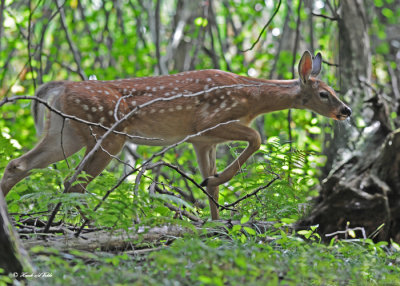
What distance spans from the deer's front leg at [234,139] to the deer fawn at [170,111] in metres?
0.01

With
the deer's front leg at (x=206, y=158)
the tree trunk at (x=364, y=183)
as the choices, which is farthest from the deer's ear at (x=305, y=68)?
the deer's front leg at (x=206, y=158)

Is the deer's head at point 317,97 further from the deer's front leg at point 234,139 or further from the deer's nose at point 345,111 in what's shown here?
the deer's front leg at point 234,139

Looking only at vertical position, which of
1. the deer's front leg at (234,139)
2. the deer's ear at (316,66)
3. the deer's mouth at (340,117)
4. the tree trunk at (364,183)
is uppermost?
the deer's ear at (316,66)

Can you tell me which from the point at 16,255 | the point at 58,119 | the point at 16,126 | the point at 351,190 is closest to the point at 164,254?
the point at 16,255

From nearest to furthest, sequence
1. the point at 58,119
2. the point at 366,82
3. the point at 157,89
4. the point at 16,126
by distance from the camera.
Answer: the point at 58,119
the point at 157,89
the point at 366,82
the point at 16,126

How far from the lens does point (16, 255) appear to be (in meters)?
3.54

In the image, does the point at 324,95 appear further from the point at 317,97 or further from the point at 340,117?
the point at 340,117

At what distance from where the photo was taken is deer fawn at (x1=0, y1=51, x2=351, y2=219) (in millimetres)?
6043

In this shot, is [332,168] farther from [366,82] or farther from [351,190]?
[366,82]

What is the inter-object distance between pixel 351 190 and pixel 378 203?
0.35 meters

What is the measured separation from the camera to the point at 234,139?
21.8ft

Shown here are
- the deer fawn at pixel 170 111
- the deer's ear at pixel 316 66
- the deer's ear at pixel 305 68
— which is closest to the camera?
the deer fawn at pixel 170 111

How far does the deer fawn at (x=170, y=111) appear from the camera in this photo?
6.04m

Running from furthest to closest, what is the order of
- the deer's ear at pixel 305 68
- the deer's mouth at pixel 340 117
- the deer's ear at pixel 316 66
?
the deer's ear at pixel 316 66, the deer's mouth at pixel 340 117, the deer's ear at pixel 305 68
